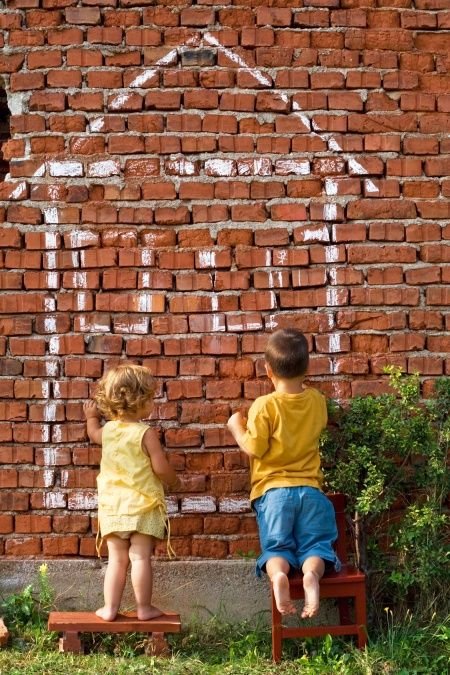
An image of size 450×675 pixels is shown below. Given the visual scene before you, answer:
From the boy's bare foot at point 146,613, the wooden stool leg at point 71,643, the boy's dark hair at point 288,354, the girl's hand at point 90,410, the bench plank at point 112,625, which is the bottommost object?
the wooden stool leg at point 71,643

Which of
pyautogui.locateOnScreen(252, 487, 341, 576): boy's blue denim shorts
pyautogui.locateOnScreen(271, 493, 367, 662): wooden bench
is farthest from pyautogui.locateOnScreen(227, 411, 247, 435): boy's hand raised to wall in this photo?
pyautogui.locateOnScreen(271, 493, 367, 662): wooden bench

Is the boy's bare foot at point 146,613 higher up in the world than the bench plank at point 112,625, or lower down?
higher up

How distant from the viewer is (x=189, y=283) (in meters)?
4.71

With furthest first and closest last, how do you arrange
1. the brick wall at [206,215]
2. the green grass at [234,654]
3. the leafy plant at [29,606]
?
the brick wall at [206,215]
the leafy plant at [29,606]
the green grass at [234,654]

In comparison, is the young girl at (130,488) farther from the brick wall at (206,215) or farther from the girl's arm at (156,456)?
the brick wall at (206,215)

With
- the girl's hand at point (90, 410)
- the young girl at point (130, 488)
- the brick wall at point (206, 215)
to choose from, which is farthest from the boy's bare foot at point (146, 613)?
the girl's hand at point (90, 410)

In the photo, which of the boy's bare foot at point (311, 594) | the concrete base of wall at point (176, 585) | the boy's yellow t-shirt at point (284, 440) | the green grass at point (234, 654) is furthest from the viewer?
the concrete base of wall at point (176, 585)

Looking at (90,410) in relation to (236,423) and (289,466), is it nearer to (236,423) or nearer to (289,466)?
(236,423)

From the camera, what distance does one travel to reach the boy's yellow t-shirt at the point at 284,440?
13.9 feet

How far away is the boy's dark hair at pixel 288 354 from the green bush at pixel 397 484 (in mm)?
360

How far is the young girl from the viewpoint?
13.8 ft

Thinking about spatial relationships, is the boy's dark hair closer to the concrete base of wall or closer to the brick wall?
the brick wall

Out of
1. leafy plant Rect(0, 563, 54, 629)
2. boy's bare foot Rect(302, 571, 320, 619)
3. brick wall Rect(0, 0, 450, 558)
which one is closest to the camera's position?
boy's bare foot Rect(302, 571, 320, 619)

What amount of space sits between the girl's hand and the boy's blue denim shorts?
102cm
